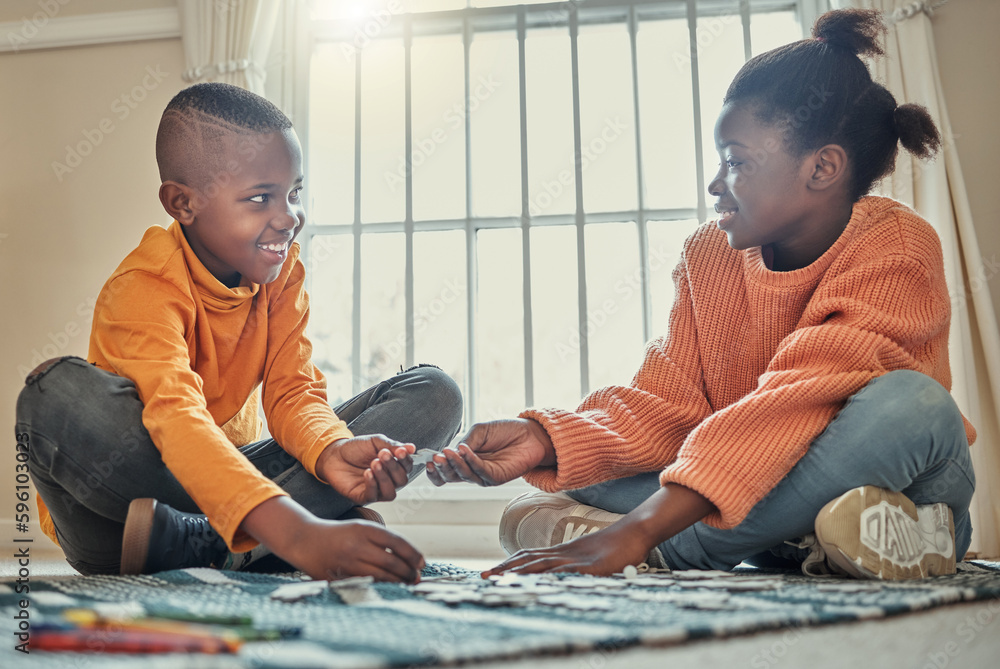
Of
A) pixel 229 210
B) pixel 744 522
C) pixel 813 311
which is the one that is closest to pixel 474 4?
pixel 229 210

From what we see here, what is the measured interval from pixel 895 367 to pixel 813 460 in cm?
20

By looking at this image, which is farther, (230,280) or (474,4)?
(474,4)

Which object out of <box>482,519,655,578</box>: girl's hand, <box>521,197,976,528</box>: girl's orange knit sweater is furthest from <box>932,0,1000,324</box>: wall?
<box>482,519,655,578</box>: girl's hand

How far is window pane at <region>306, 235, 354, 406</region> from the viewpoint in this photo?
8.10 feet

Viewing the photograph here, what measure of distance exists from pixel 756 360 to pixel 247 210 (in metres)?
0.82

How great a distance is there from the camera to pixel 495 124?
2.49 m

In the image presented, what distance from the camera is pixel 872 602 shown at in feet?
2.09

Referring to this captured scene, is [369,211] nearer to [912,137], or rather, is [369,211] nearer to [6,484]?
[6,484]

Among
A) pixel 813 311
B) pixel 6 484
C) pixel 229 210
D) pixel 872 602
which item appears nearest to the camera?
pixel 872 602

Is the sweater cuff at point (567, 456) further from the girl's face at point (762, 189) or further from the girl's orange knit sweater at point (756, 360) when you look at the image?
the girl's face at point (762, 189)

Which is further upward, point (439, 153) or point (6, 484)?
point (439, 153)

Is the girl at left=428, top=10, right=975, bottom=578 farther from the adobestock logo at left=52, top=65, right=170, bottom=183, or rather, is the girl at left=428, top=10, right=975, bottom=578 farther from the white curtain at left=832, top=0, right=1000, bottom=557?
the adobestock logo at left=52, top=65, right=170, bottom=183

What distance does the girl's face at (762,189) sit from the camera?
4.04 ft

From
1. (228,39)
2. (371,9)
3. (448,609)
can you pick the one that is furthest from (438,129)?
(448,609)
